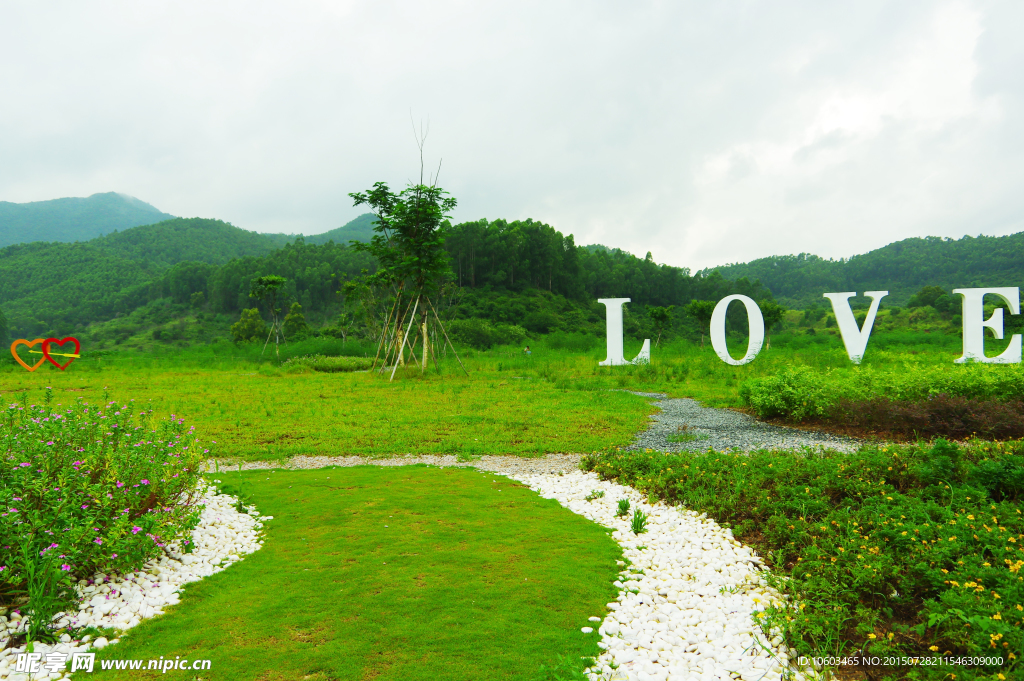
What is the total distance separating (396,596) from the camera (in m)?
3.19

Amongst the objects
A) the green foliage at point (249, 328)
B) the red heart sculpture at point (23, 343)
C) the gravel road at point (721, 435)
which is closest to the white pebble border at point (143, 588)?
the gravel road at point (721, 435)

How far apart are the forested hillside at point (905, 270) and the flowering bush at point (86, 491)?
40.0m

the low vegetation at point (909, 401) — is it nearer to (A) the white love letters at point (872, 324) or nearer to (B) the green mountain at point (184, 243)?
(A) the white love letters at point (872, 324)

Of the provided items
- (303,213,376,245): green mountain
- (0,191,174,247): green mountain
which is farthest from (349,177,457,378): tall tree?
(0,191,174,247): green mountain

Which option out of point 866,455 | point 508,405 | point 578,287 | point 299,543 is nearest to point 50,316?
point 578,287

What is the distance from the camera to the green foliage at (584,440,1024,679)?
2.69 m

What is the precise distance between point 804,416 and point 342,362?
1627 centimetres

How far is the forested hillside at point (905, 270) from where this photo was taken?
110 feet

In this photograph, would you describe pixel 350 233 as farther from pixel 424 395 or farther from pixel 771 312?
pixel 424 395

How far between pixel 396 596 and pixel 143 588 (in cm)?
155

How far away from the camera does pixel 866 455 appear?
509 centimetres

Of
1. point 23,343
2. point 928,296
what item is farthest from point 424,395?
point 928,296

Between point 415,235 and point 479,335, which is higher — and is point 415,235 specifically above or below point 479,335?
above

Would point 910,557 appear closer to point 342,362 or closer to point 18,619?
point 18,619
